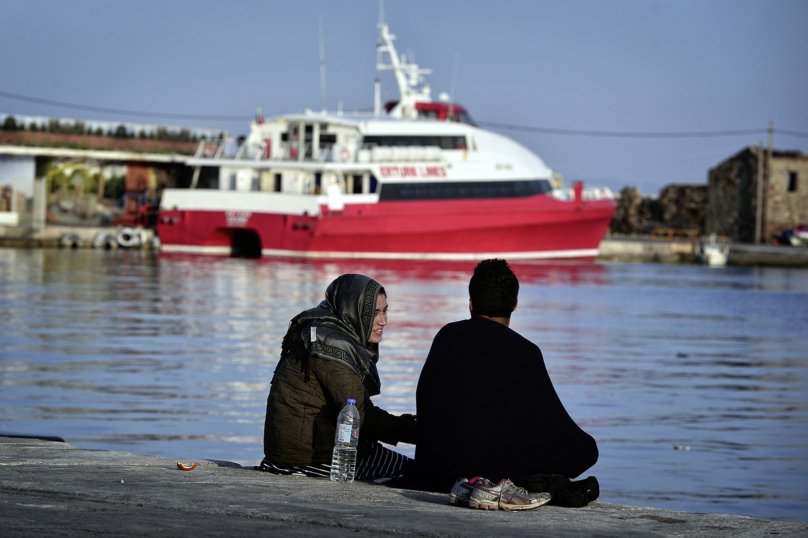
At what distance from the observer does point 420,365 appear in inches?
391

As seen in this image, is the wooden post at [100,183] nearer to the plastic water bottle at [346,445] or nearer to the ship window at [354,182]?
the ship window at [354,182]

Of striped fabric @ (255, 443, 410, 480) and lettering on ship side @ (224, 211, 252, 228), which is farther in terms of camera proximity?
lettering on ship side @ (224, 211, 252, 228)

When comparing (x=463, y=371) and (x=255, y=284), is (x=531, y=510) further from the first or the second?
(x=255, y=284)

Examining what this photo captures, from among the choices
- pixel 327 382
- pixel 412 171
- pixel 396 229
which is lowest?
pixel 327 382

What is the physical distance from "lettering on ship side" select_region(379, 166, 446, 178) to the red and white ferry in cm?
3

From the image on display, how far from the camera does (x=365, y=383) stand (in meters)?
4.02

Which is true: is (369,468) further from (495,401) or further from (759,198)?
(759,198)

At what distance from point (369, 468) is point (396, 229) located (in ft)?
78.5

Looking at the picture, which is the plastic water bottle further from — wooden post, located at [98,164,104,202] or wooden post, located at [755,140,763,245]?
wooden post, located at [755,140,763,245]

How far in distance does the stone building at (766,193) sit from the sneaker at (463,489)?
40.7 m

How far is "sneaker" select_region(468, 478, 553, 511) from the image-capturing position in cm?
333

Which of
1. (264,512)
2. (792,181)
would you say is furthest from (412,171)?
(264,512)

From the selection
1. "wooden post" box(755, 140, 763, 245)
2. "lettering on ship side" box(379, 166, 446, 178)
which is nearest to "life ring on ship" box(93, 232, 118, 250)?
"lettering on ship side" box(379, 166, 446, 178)

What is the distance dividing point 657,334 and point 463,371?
36.2 feet
